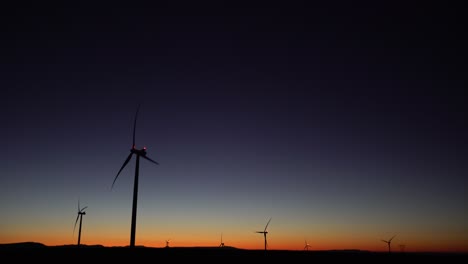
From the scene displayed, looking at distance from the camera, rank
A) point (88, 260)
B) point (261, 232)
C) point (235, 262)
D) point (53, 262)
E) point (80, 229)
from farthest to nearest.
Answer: point (261, 232)
point (80, 229)
point (235, 262)
point (88, 260)
point (53, 262)

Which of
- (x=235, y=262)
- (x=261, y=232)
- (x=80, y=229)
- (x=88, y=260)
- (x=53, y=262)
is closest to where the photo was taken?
(x=53, y=262)

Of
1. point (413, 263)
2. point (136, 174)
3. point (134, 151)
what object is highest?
point (134, 151)

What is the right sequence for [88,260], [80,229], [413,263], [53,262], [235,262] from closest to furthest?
[53,262] < [88,260] < [235,262] < [413,263] < [80,229]

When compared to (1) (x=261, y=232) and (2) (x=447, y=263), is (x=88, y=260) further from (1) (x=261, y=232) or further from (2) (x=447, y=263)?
(1) (x=261, y=232)

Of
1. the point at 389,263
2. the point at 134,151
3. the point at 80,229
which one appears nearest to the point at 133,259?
the point at 134,151

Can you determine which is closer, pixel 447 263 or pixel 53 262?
pixel 53 262

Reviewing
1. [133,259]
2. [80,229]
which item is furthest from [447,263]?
[80,229]

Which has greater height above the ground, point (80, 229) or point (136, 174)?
point (136, 174)

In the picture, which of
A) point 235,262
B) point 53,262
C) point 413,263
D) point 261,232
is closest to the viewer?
point 53,262

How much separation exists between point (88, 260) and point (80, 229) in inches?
3460

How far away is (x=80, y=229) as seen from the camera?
468 feet

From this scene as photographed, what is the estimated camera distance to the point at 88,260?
63.0 metres

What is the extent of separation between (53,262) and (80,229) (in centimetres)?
9025

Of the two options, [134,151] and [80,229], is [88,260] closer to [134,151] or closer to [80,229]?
[134,151]
